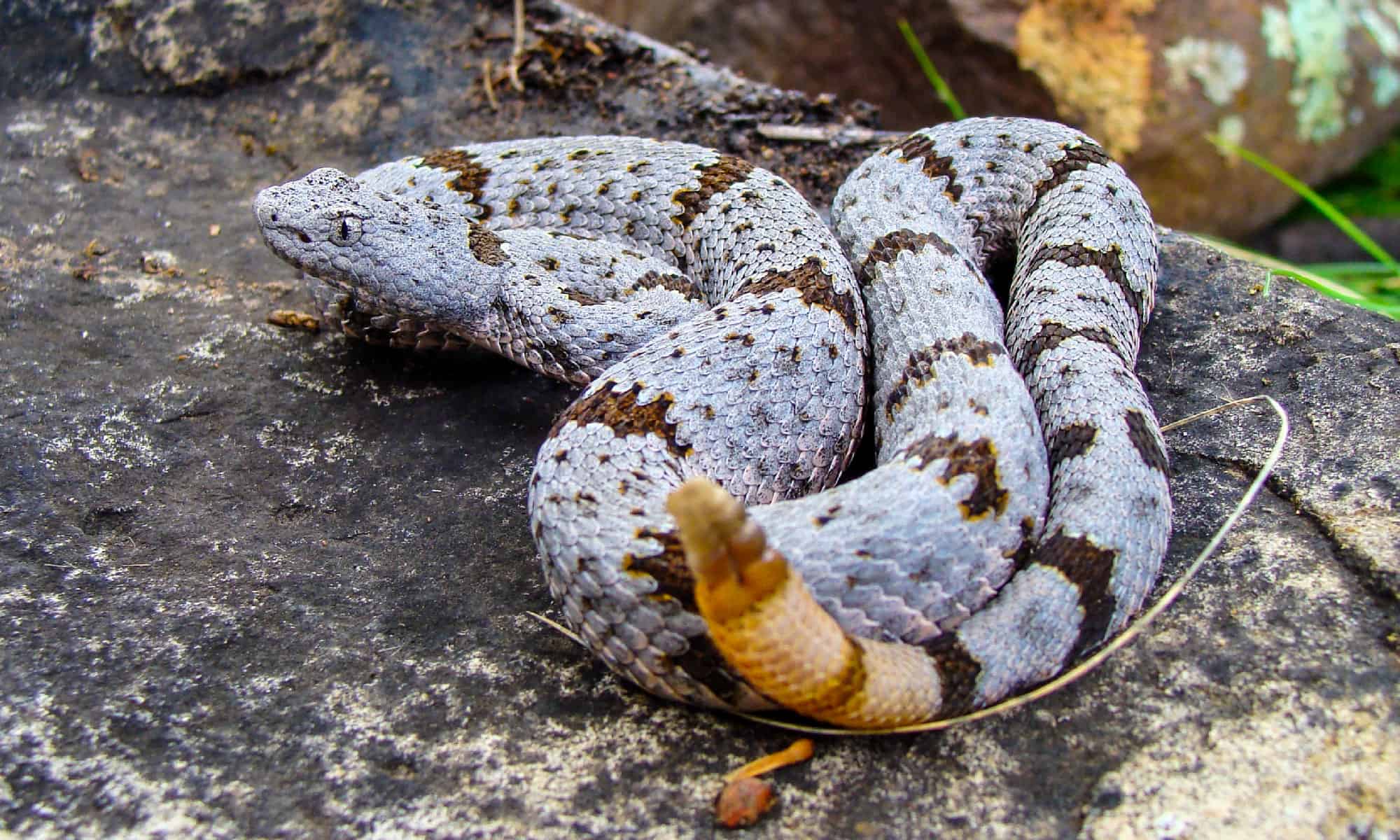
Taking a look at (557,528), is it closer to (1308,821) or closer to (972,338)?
(972,338)

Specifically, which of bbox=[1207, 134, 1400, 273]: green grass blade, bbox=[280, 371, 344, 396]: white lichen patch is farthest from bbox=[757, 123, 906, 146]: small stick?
bbox=[280, 371, 344, 396]: white lichen patch

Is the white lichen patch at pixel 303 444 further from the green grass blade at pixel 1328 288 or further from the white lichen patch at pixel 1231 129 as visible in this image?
the white lichen patch at pixel 1231 129

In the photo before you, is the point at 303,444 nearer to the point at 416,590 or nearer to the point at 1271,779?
the point at 416,590

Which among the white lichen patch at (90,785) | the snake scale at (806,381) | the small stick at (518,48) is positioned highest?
the small stick at (518,48)

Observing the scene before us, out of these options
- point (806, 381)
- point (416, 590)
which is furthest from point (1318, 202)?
point (416, 590)

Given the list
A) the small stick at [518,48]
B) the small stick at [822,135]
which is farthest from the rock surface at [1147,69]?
the small stick at [822,135]

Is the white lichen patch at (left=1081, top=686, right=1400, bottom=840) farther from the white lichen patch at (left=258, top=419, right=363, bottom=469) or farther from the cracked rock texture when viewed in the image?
the white lichen patch at (left=258, top=419, right=363, bottom=469)
